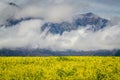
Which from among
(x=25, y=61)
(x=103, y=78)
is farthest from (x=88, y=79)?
(x=25, y=61)

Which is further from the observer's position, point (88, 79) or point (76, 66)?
point (76, 66)

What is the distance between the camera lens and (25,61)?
28.1 m

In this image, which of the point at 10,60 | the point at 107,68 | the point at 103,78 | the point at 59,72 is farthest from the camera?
the point at 10,60

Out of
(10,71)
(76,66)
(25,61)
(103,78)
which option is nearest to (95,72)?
(103,78)

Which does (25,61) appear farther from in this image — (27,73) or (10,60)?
(27,73)

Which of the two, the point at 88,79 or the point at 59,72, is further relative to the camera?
the point at 59,72

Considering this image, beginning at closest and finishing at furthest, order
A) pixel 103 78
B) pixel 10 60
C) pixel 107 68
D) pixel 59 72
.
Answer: pixel 103 78
pixel 59 72
pixel 107 68
pixel 10 60

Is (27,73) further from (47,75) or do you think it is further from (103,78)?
(103,78)

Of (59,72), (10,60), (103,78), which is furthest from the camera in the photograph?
(10,60)

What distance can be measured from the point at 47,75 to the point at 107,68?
15.2 feet

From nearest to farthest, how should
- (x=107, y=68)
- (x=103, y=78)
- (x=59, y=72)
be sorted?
(x=103, y=78) → (x=59, y=72) → (x=107, y=68)

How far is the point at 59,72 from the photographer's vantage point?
847 inches

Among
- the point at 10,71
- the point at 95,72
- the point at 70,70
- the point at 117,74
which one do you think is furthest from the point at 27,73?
the point at 117,74

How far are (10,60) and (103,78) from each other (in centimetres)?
1044
